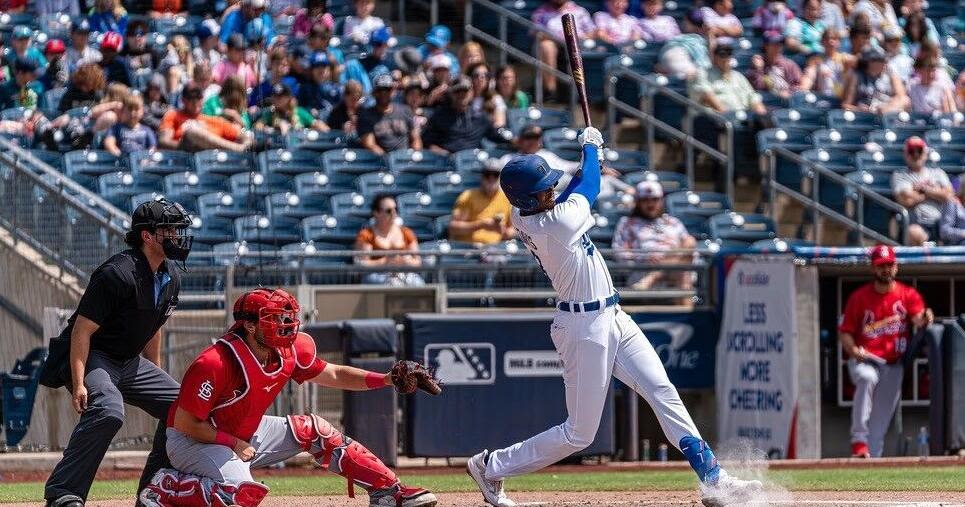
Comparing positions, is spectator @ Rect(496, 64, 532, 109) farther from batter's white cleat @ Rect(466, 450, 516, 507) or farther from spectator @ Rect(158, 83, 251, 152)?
batter's white cleat @ Rect(466, 450, 516, 507)

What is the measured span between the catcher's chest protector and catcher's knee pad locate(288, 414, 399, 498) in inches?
11.4

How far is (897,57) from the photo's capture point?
1800cm

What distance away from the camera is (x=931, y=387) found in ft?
42.1

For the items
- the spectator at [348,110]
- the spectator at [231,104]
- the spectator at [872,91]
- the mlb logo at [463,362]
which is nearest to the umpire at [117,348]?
the mlb logo at [463,362]

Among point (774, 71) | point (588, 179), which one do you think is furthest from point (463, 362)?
point (774, 71)

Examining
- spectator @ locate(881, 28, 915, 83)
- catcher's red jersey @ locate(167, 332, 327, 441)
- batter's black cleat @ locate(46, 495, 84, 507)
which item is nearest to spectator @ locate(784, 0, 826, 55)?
spectator @ locate(881, 28, 915, 83)

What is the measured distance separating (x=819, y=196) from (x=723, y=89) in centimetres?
151

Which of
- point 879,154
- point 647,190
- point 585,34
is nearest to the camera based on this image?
point 647,190

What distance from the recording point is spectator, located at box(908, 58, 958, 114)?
17688mm

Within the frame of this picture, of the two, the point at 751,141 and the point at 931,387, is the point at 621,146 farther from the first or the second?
the point at 931,387

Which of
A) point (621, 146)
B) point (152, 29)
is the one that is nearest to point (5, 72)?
point (152, 29)

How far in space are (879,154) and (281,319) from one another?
1073 centimetres

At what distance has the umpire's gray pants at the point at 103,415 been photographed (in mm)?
7512

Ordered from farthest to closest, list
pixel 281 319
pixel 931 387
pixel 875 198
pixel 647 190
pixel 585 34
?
pixel 585 34, pixel 875 198, pixel 647 190, pixel 931 387, pixel 281 319
